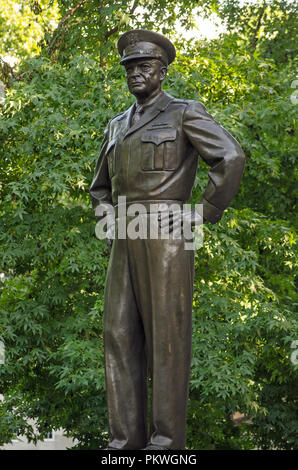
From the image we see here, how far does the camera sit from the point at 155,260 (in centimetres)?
476

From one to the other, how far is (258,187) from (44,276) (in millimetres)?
4853

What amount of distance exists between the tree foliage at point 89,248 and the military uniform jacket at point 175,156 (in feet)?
19.2

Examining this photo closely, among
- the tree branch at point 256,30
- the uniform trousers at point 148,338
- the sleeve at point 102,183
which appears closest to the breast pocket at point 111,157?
the sleeve at point 102,183

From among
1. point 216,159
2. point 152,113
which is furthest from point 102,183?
point 216,159

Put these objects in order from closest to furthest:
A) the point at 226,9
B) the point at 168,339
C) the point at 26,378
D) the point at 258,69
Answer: the point at 168,339 → the point at 26,378 → the point at 258,69 → the point at 226,9

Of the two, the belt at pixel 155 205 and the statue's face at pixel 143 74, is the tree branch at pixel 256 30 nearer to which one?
the statue's face at pixel 143 74

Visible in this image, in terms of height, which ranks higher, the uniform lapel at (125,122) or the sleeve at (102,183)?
the uniform lapel at (125,122)

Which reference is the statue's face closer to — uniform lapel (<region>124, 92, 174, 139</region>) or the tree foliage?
uniform lapel (<region>124, 92, 174, 139</region>)

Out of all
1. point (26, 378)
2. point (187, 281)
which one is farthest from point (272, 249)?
point (187, 281)

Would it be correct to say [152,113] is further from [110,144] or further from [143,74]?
[110,144]

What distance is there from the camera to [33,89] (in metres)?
11.6

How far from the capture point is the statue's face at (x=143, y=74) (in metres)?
4.95

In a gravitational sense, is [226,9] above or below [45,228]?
above

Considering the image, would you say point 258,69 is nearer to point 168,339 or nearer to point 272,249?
point 272,249
